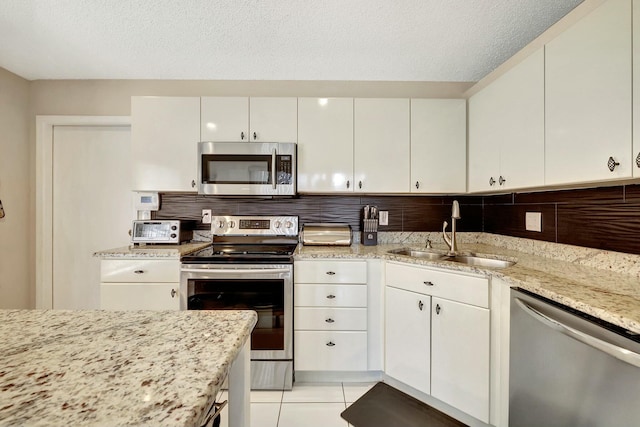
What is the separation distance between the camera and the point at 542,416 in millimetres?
1067

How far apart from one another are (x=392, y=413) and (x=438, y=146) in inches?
69.6

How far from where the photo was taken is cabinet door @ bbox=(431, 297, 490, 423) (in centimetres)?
142

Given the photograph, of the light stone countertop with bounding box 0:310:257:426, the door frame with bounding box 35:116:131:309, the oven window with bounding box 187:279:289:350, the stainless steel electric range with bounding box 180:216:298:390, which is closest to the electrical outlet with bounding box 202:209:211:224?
the stainless steel electric range with bounding box 180:216:298:390

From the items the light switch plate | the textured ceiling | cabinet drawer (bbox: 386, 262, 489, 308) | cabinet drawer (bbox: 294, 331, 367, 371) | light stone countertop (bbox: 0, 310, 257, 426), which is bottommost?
cabinet drawer (bbox: 294, 331, 367, 371)

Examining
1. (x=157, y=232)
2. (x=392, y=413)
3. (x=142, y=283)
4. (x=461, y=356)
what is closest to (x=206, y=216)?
(x=157, y=232)

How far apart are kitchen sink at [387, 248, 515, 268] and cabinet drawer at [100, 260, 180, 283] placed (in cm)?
150

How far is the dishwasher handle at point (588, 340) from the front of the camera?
0.77m

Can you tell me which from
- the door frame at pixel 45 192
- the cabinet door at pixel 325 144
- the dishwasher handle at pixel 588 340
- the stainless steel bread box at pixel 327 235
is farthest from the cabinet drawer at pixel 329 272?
the door frame at pixel 45 192

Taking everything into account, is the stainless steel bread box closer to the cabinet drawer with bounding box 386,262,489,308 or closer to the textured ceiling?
the cabinet drawer with bounding box 386,262,489,308

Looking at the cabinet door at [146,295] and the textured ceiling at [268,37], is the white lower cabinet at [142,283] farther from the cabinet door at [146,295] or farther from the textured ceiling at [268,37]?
the textured ceiling at [268,37]

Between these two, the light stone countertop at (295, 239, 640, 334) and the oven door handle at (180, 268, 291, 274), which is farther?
the oven door handle at (180, 268, 291, 274)

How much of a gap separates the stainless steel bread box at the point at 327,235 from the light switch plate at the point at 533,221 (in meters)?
1.25

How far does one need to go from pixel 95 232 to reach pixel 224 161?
142cm

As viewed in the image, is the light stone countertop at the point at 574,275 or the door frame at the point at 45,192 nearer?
the light stone countertop at the point at 574,275
